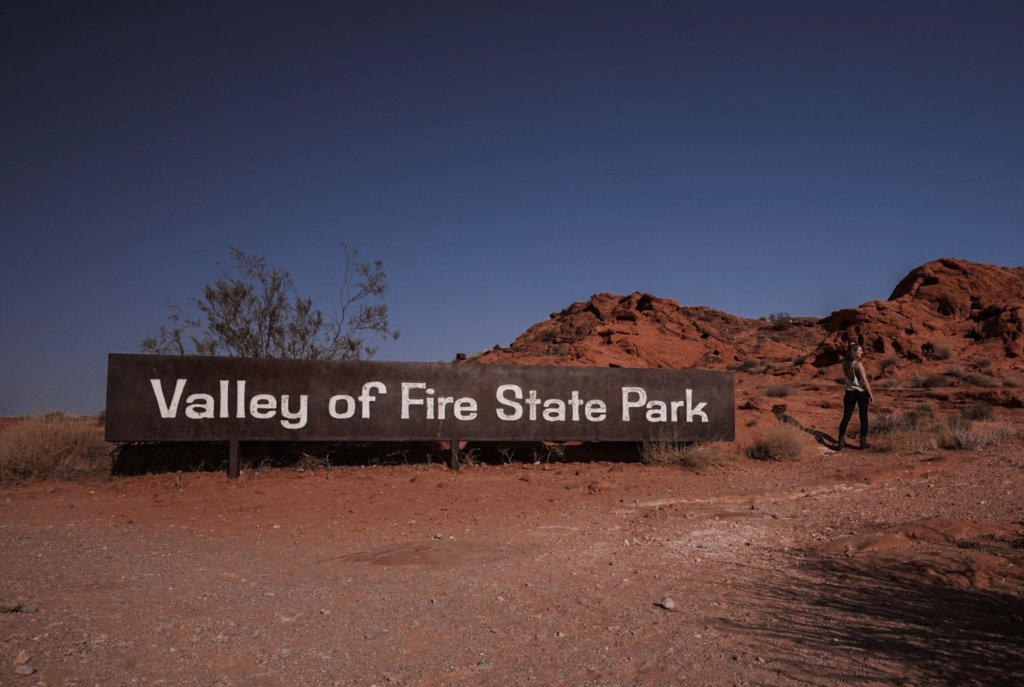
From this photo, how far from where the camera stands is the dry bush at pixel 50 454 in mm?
10469

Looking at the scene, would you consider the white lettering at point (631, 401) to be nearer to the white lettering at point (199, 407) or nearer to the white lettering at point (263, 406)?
the white lettering at point (263, 406)

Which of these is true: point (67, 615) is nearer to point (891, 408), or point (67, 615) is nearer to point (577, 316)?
point (891, 408)

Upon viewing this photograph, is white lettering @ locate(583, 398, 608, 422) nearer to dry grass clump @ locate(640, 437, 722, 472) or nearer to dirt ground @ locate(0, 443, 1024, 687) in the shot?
dry grass clump @ locate(640, 437, 722, 472)

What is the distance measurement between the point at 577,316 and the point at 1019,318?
18246 millimetres

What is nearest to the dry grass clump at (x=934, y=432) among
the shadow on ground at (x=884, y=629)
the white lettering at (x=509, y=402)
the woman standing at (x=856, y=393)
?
the woman standing at (x=856, y=393)

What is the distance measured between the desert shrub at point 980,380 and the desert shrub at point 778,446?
1145cm

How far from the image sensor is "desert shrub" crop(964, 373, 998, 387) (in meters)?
20.8

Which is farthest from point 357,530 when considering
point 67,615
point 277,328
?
point 277,328

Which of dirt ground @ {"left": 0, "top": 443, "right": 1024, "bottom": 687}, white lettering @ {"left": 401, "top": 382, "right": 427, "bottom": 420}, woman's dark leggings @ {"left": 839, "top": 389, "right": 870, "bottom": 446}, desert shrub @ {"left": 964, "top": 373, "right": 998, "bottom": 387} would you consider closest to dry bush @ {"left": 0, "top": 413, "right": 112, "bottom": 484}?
dirt ground @ {"left": 0, "top": 443, "right": 1024, "bottom": 687}

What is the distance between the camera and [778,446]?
12945 mm

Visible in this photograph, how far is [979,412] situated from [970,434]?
3975 millimetres

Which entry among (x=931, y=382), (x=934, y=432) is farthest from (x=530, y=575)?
(x=931, y=382)

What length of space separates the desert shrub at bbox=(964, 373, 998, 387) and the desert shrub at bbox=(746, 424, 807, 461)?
11.5m

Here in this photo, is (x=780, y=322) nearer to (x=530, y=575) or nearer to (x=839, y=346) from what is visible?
(x=839, y=346)
